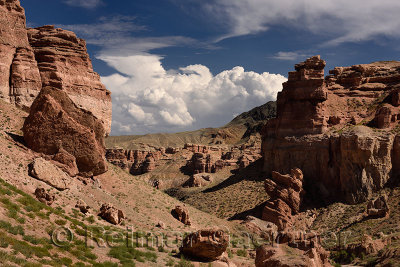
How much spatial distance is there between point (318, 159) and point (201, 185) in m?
42.8

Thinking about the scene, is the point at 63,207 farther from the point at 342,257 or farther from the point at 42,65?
the point at 342,257

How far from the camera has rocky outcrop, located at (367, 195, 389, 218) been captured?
1730 inches

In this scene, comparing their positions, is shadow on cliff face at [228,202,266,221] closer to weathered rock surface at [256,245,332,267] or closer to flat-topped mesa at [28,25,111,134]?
flat-topped mesa at [28,25,111,134]

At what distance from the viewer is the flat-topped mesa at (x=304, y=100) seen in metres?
57.0

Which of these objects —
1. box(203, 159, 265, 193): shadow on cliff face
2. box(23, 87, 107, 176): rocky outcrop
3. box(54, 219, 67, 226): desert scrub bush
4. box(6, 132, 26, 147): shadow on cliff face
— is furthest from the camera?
box(203, 159, 265, 193): shadow on cliff face

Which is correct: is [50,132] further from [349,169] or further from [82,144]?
[349,169]

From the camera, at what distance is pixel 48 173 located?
27641 millimetres

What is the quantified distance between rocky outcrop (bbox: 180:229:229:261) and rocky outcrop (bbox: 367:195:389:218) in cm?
2913

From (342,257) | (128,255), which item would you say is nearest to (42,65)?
(128,255)

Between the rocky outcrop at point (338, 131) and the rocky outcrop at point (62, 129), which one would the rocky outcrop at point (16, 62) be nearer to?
the rocky outcrop at point (62, 129)

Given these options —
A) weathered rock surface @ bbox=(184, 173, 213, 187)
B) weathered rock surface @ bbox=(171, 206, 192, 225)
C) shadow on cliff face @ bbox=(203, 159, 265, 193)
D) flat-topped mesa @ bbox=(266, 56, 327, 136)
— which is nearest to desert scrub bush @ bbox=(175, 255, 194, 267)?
weathered rock surface @ bbox=(171, 206, 192, 225)

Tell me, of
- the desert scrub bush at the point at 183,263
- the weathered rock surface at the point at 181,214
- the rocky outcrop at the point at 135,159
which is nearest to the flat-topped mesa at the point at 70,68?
the weathered rock surface at the point at 181,214

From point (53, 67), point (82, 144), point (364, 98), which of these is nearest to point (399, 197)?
point (364, 98)

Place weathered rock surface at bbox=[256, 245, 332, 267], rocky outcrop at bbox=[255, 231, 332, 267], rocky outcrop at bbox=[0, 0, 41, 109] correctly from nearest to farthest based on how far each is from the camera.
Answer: weathered rock surface at bbox=[256, 245, 332, 267]
rocky outcrop at bbox=[255, 231, 332, 267]
rocky outcrop at bbox=[0, 0, 41, 109]
